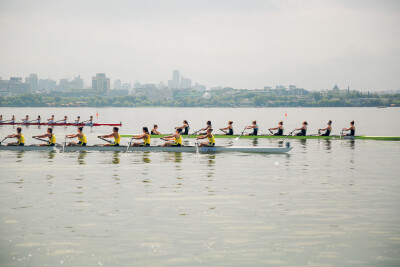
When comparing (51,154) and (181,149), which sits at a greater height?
(181,149)

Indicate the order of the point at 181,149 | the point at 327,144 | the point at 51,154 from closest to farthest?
the point at 51,154 → the point at 181,149 → the point at 327,144

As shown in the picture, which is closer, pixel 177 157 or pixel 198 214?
pixel 198 214

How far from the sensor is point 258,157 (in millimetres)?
32594

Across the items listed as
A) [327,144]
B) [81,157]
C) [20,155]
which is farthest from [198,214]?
[327,144]

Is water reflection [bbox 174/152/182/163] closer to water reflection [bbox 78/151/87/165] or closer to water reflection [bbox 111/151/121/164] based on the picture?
water reflection [bbox 111/151/121/164]

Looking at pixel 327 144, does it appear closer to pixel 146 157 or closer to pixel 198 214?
pixel 146 157

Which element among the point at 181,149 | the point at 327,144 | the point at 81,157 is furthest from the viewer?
the point at 327,144

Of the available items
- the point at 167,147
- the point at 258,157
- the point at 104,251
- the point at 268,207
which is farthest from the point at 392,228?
the point at 167,147

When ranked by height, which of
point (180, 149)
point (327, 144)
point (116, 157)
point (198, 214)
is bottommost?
point (198, 214)

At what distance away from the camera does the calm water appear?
12.1 metres

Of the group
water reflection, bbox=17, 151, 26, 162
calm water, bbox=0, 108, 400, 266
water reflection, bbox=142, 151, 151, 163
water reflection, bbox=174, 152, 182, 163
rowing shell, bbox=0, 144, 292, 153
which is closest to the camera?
calm water, bbox=0, 108, 400, 266

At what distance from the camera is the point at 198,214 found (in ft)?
52.9

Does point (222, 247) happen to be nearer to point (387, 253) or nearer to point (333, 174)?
point (387, 253)

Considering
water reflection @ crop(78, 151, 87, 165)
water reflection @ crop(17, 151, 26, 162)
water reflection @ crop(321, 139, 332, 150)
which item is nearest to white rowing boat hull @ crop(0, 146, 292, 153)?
water reflection @ crop(78, 151, 87, 165)
